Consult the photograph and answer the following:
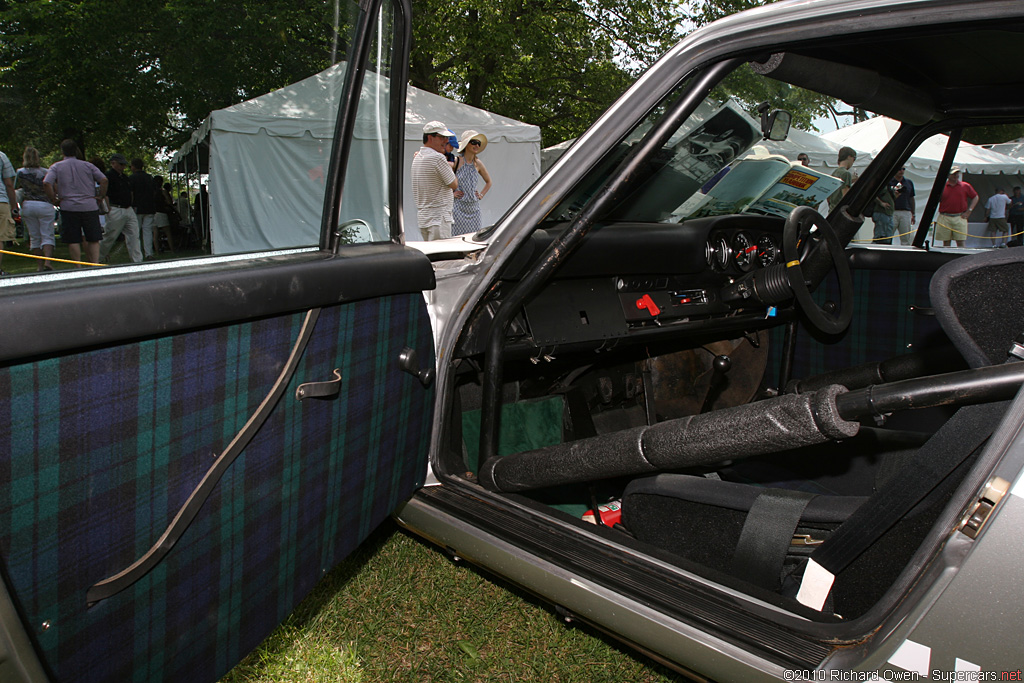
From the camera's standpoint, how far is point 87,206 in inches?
41.4

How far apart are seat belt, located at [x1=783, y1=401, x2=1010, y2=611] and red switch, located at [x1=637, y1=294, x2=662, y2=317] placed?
4.69 ft

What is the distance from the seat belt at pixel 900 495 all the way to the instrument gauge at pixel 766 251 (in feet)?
6.34

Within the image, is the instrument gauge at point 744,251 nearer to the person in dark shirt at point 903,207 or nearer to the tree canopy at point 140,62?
the person in dark shirt at point 903,207

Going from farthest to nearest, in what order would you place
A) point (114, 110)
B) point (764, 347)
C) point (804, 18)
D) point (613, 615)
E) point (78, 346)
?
point (764, 347)
point (613, 615)
point (804, 18)
point (114, 110)
point (78, 346)

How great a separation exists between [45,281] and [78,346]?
0.40 ft

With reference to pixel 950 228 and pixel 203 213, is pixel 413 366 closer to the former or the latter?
pixel 203 213

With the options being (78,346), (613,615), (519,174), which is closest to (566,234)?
(613,615)

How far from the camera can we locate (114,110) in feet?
3.62

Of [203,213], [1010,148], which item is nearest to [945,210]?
[1010,148]

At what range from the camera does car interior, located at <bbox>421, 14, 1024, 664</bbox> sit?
1298 millimetres

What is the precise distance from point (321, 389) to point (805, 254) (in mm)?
2301

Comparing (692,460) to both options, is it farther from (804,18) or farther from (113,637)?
(113,637)

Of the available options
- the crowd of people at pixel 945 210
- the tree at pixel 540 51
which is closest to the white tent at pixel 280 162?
the crowd of people at pixel 945 210

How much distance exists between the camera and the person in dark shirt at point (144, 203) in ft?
3.64
